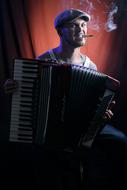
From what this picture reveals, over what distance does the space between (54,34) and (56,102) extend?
95 cm

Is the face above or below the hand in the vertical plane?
above

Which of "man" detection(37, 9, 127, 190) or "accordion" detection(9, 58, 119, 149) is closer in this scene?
"accordion" detection(9, 58, 119, 149)

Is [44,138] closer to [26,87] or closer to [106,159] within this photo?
[26,87]

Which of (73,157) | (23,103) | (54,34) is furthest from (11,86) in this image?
(54,34)

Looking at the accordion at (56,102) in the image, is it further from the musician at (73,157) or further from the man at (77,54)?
the man at (77,54)

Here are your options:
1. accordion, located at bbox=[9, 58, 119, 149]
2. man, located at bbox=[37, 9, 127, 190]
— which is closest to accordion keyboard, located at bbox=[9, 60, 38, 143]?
accordion, located at bbox=[9, 58, 119, 149]

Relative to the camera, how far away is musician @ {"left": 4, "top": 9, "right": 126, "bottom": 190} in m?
2.05

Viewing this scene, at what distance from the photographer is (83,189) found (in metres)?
2.12

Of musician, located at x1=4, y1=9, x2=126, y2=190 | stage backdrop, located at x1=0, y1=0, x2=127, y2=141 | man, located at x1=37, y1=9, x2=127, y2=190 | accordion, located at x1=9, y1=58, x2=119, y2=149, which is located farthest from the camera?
stage backdrop, located at x1=0, y1=0, x2=127, y2=141

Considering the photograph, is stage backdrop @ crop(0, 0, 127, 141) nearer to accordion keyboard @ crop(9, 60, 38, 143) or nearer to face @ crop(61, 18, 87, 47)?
face @ crop(61, 18, 87, 47)

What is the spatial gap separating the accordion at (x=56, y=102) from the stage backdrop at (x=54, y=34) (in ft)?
2.15

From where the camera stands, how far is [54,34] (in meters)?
2.65

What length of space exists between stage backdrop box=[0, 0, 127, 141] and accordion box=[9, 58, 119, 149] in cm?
66

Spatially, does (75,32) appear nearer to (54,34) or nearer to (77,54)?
(77,54)
